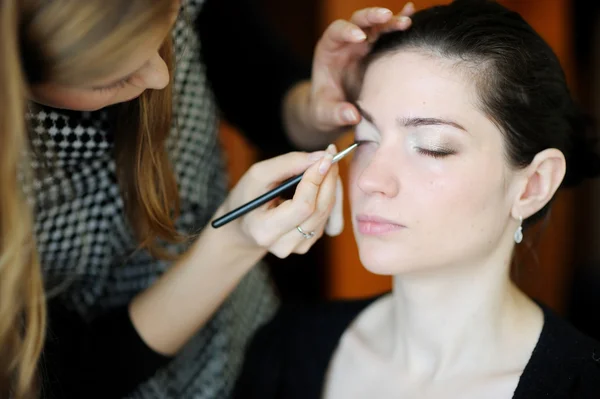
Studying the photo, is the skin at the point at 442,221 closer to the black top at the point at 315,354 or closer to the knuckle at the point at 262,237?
the black top at the point at 315,354

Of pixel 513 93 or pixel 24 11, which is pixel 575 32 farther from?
pixel 24 11

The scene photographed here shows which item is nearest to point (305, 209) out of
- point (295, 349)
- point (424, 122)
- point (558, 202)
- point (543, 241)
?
point (424, 122)

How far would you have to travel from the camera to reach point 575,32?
200cm

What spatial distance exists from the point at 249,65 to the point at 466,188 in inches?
24.8

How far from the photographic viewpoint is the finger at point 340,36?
111cm

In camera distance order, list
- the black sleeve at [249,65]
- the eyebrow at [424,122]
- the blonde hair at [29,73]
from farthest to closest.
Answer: the black sleeve at [249,65], the eyebrow at [424,122], the blonde hair at [29,73]

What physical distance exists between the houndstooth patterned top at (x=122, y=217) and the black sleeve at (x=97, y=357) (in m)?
0.08

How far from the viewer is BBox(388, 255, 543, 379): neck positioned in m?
1.15

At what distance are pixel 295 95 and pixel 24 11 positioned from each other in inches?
26.8

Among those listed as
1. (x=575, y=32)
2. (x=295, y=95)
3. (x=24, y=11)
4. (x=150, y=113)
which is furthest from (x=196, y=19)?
(x=575, y=32)

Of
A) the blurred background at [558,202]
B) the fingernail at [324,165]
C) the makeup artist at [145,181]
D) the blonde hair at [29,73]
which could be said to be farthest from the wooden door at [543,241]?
the blonde hair at [29,73]

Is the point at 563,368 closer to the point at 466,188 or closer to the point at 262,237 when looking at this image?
the point at 466,188

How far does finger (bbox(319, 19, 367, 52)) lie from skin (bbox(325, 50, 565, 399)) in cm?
6

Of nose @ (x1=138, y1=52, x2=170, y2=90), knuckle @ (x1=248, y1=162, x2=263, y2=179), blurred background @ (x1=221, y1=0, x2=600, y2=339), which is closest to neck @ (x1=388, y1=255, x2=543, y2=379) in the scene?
knuckle @ (x1=248, y1=162, x2=263, y2=179)
